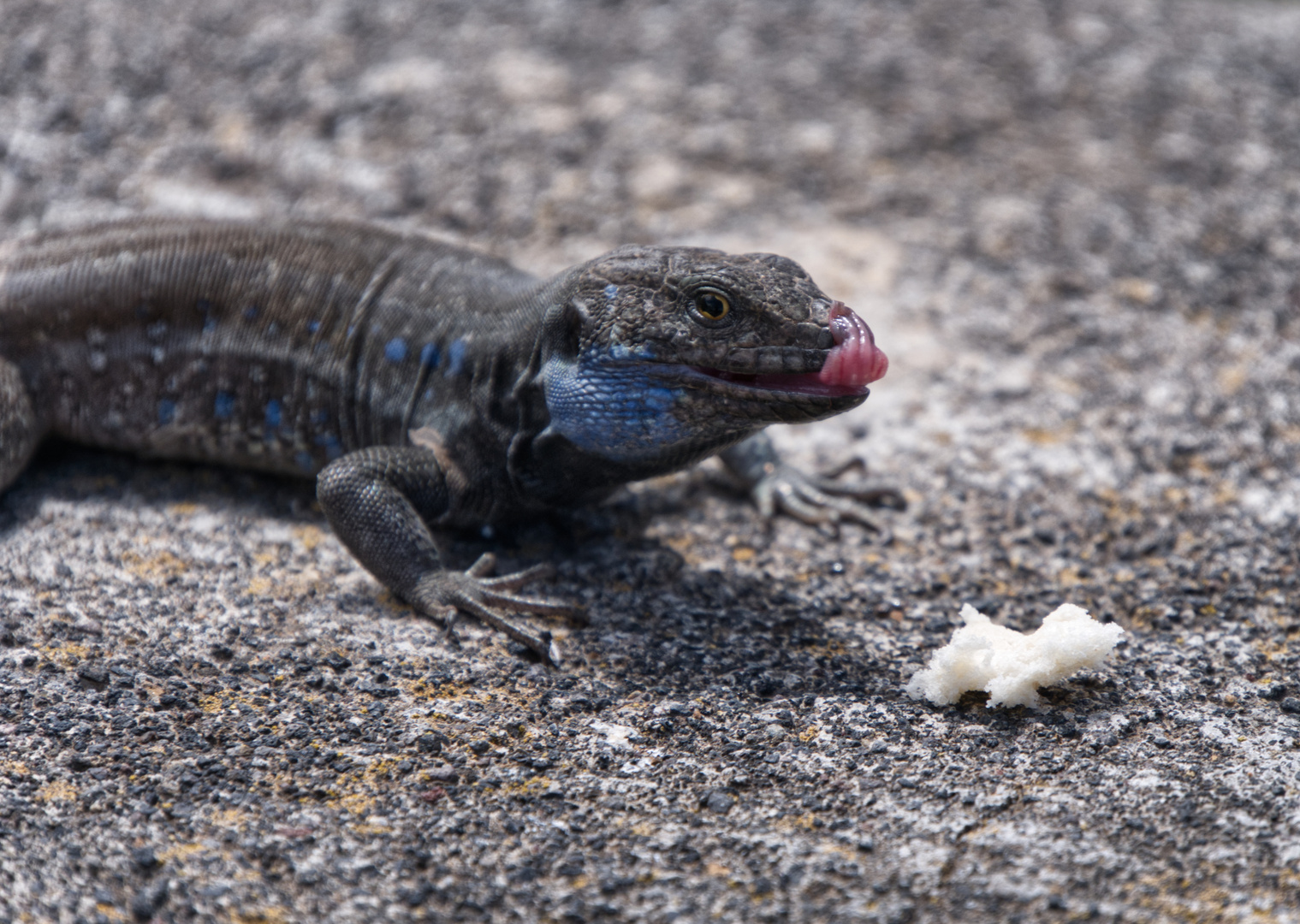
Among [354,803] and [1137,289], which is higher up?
[1137,289]

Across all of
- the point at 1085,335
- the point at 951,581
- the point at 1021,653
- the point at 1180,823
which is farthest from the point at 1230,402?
the point at 1180,823

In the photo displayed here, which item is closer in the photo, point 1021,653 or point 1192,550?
point 1021,653

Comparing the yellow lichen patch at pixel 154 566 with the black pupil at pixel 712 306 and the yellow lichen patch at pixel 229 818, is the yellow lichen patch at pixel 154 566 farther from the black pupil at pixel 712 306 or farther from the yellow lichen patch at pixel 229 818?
the black pupil at pixel 712 306

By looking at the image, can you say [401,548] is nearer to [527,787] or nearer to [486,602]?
[486,602]

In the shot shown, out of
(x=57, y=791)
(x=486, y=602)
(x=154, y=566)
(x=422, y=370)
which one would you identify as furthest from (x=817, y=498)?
(x=57, y=791)

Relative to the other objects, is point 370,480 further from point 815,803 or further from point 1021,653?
point 1021,653

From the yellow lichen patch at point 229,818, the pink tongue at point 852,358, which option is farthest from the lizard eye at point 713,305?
the yellow lichen patch at point 229,818

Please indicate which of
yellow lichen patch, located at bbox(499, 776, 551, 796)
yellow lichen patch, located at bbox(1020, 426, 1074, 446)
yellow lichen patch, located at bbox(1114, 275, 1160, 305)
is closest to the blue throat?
yellow lichen patch, located at bbox(499, 776, 551, 796)

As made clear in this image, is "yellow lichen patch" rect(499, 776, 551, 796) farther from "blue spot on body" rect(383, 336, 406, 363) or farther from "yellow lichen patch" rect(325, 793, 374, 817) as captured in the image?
"blue spot on body" rect(383, 336, 406, 363)
